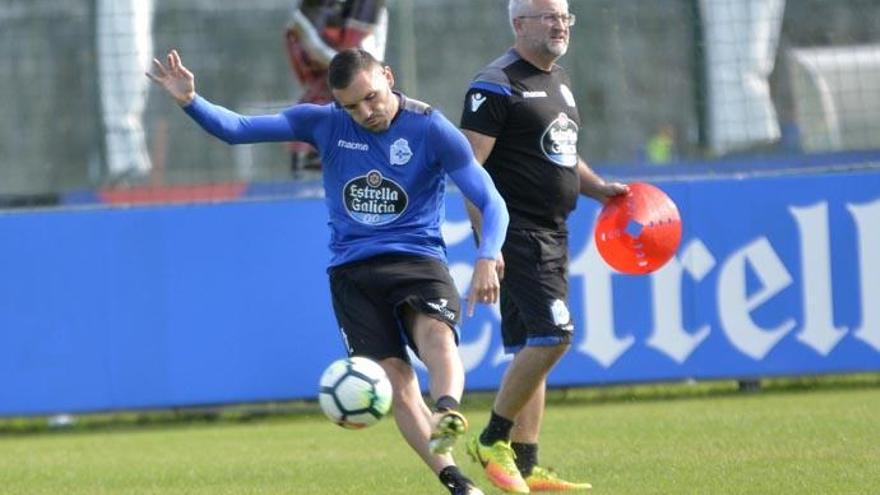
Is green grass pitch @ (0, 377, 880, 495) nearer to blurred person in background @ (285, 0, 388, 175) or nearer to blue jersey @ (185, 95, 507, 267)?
blue jersey @ (185, 95, 507, 267)

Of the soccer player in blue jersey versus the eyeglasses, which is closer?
the soccer player in blue jersey

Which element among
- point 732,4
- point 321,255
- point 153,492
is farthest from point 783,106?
point 153,492

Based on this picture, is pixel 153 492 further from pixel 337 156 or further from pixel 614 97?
pixel 614 97

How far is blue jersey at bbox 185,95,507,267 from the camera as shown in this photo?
26.1ft

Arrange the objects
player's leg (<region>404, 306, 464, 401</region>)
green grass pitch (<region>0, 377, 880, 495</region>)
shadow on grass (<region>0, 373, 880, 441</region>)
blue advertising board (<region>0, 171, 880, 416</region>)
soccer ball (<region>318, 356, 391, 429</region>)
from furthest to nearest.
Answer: shadow on grass (<region>0, 373, 880, 441</region>)
blue advertising board (<region>0, 171, 880, 416</region>)
green grass pitch (<region>0, 377, 880, 495</region>)
player's leg (<region>404, 306, 464, 401</region>)
soccer ball (<region>318, 356, 391, 429</region>)

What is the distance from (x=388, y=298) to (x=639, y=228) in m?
1.90

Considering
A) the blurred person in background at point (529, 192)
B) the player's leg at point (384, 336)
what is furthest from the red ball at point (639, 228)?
the player's leg at point (384, 336)

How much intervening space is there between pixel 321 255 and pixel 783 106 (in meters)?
3.64

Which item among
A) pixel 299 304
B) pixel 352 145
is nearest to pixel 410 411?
pixel 352 145

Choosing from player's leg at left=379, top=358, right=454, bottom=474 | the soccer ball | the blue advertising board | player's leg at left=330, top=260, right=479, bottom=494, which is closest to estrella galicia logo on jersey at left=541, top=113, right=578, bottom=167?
player's leg at left=330, top=260, right=479, bottom=494

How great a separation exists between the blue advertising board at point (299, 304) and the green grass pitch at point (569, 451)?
29cm

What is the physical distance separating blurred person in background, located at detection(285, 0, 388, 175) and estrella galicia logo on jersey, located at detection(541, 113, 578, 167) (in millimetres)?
4434

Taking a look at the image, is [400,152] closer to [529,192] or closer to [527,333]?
[529,192]

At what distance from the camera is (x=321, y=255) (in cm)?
1299
